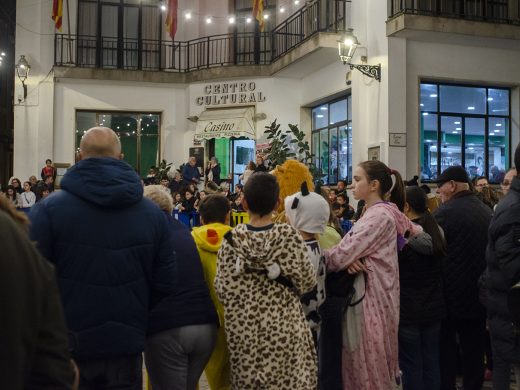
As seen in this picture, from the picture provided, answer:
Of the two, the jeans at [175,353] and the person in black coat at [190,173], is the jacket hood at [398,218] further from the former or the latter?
the person in black coat at [190,173]

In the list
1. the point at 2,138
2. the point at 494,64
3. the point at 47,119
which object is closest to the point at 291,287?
the point at 494,64

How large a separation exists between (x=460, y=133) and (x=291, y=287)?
1382cm

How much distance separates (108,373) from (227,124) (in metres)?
17.9

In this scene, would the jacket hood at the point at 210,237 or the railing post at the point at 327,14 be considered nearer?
the jacket hood at the point at 210,237

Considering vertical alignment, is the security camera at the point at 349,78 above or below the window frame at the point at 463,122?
above

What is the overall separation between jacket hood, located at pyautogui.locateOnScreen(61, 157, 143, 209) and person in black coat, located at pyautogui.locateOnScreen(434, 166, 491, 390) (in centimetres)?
289

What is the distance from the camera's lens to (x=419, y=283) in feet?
14.8

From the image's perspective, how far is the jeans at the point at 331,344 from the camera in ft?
13.8

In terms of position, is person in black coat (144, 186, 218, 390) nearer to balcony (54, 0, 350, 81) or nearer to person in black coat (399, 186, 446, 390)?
person in black coat (399, 186, 446, 390)

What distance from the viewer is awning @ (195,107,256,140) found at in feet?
67.1

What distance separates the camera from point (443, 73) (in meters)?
15.3

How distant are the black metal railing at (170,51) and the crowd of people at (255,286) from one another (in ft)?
55.5

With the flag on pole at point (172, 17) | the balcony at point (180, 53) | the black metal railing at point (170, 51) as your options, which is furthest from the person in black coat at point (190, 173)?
the flag on pole at point (172, 17)

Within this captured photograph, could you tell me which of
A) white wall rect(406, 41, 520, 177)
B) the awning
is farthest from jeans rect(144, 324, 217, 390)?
the awning
